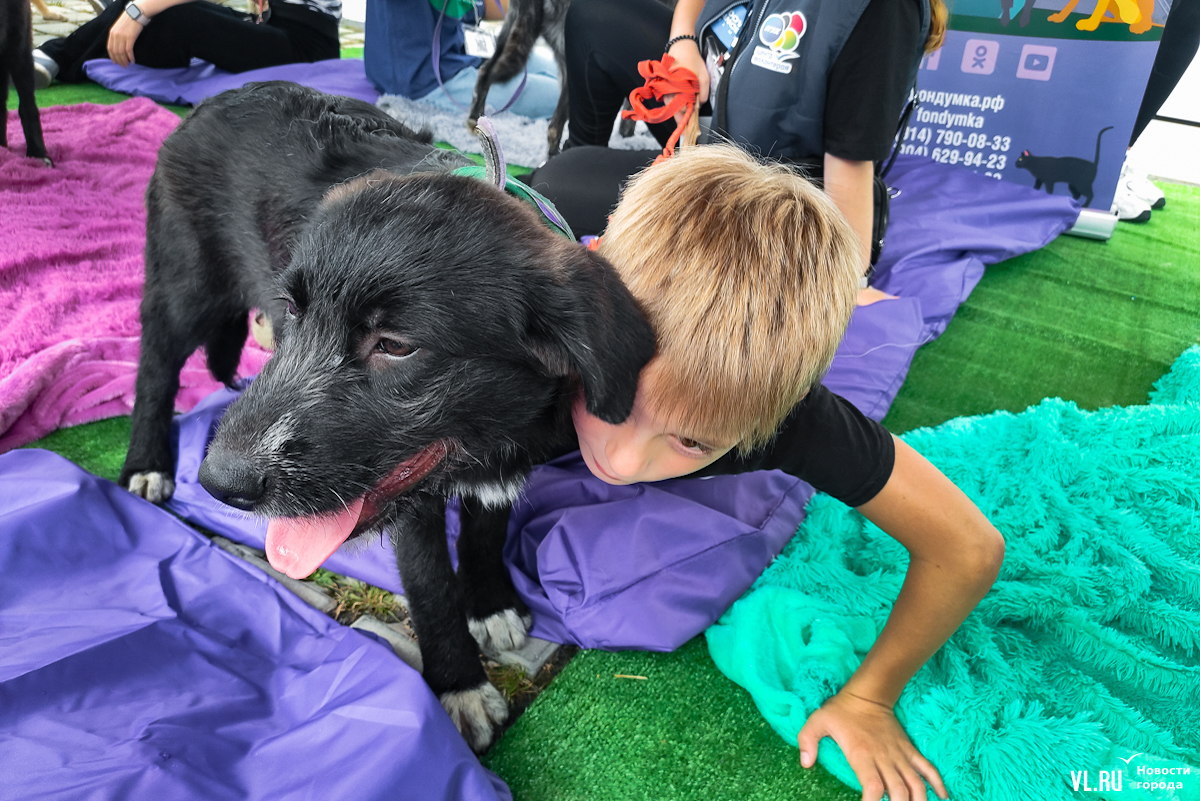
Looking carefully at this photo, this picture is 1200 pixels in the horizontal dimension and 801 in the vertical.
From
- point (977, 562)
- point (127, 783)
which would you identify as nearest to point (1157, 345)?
point (977, 562)

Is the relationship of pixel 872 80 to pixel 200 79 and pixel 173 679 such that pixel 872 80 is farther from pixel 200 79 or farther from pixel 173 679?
pixel 200 79

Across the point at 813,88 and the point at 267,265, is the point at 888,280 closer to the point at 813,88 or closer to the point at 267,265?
the point at 813,88

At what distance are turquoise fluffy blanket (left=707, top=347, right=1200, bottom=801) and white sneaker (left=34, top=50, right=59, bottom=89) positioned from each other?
18.8 feet

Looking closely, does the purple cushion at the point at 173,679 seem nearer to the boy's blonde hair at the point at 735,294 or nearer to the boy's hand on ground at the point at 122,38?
the boy's blonde hair at the point at 735,294

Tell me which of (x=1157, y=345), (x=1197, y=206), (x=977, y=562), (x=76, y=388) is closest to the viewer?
(x=977, y=562)

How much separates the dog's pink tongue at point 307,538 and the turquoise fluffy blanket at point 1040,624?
90 cm

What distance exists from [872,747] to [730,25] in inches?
98.1

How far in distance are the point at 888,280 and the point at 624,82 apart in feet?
5.19

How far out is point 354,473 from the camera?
43.1 inches

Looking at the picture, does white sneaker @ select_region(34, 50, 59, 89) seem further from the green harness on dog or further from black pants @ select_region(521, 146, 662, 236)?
the green harness on dog

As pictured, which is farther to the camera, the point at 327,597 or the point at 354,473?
the point at 327,597

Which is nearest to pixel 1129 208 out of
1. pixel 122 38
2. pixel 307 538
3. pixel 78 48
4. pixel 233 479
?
pixel 307 538

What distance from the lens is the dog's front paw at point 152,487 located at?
1920 millimetres

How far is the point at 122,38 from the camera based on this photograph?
4.69 meters
